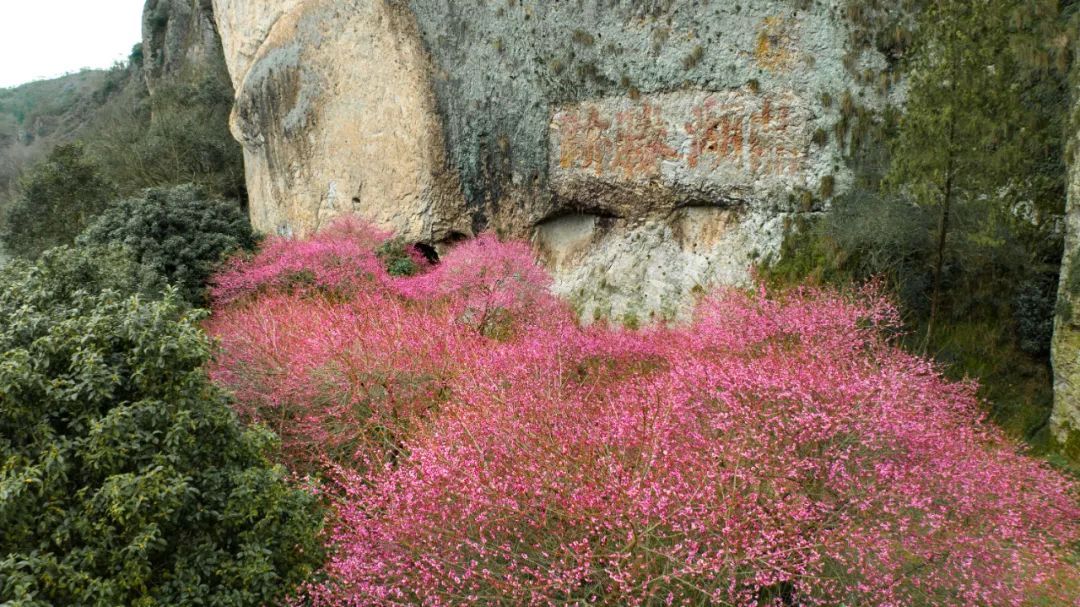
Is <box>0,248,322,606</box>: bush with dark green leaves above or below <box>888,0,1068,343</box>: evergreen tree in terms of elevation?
below

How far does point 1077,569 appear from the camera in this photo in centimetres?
695

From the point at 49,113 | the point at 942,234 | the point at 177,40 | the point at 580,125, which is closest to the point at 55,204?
the point at 580,125

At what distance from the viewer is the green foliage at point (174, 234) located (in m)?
16.3

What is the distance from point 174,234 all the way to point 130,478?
13.0 metres

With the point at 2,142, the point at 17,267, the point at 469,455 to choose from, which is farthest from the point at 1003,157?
the point at 2,142

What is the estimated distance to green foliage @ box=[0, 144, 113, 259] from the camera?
2086cm

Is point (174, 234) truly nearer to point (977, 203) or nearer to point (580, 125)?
point (580, 125)

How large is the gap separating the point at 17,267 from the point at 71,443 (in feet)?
21.6

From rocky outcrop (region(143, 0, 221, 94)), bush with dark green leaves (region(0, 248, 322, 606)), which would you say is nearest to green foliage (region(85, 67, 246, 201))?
rocky outcrop (region(143, 0, 221, 94))

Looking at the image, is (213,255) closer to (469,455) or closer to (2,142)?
(469,455)

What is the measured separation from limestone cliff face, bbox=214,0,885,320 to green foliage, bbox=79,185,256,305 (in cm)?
333

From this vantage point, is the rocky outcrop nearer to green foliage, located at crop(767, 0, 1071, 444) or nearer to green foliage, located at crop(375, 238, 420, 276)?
green foliage, located at crop(375, 238, 420, 276)

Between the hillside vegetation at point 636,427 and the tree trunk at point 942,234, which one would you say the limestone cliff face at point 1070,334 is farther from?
the tree trunk at point 942,234

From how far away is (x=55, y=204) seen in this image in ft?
69.4
